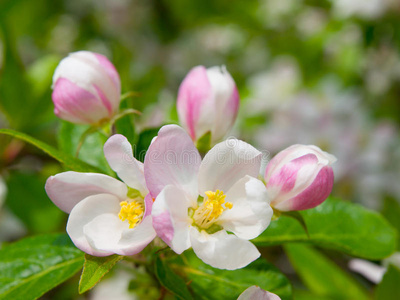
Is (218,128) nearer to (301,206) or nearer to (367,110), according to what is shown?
(301,206)

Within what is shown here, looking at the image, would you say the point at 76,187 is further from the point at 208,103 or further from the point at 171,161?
the point at 208,103

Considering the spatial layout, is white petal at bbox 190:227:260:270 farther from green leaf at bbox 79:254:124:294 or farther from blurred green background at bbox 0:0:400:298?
blurred green background at bbox 0:0:400:298

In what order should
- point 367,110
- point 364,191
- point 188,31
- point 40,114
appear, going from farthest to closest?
1. point 188,31
2. point 367,110
3. point 364,191
4. point 40,114

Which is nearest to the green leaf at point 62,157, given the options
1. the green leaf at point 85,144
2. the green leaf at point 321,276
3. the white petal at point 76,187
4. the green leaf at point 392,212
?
the white petal at point 76,187

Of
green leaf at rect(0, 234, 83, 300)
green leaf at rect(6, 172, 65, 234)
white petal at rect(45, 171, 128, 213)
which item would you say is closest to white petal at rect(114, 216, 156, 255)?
white petal at rect(45, 171, 128, 213)

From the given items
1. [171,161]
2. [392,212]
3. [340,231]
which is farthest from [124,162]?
[392,212]

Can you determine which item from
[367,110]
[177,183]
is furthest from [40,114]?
[367,110]
